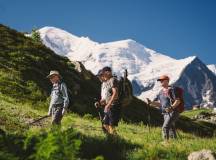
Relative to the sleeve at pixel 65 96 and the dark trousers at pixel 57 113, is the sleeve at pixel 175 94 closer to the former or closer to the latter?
the sleeve at pixel 65 96

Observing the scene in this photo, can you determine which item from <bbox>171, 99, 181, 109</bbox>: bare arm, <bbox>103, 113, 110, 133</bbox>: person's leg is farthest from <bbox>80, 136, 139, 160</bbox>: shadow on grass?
<bbox>171, 99, 181, 109</bbox>: bare arm

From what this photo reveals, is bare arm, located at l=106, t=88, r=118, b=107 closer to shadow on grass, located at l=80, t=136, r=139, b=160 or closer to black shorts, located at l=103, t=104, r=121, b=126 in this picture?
black shorts, located at l=103, t=104, r=121, b=126


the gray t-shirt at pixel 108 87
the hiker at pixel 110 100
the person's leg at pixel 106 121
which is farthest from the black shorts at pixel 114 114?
the gray t-shirt at pixel 108 87

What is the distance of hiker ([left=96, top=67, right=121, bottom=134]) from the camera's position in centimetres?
1566

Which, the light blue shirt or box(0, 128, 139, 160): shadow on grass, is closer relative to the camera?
box(0, 128, 139, 160): shadow on grass

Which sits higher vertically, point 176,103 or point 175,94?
point 175,94

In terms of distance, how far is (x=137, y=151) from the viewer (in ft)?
45.5

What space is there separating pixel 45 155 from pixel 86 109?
25695 mm

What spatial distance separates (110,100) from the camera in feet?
51.3

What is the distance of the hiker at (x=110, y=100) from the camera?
1566cm

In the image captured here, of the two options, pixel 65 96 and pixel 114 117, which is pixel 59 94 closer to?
pixel 65 96

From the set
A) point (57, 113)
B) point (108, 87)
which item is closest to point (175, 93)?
point (108, 87)

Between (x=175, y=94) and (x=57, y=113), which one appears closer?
(x=57, y=113)

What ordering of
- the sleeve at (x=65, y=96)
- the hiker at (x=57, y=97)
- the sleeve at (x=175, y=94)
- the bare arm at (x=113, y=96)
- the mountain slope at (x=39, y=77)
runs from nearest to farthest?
1. the sleeve at (x=65, y=96)
2. the hiker at (x=57, y=97)
3. the bare arm at (x=113, y=96)
4. the sleeve at (x=175, y=94)
5. the mountain slope at (x=39, y=77)
